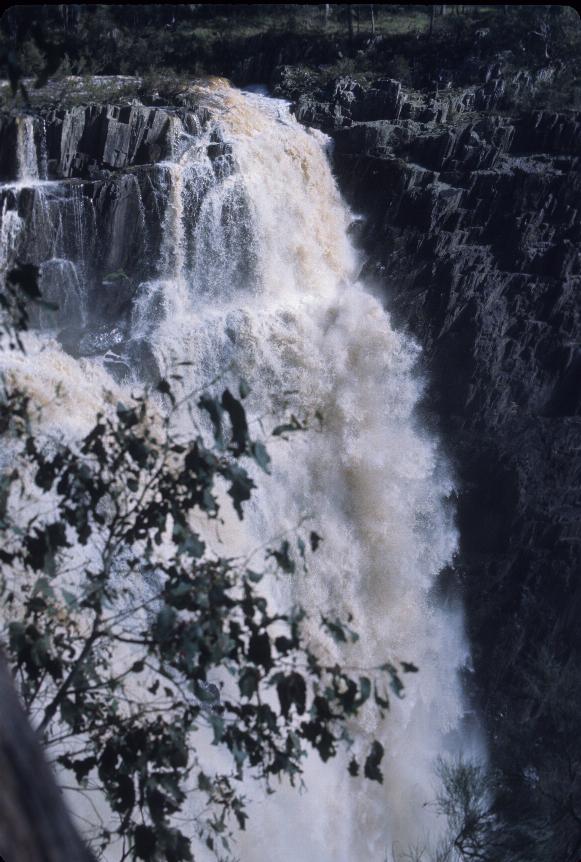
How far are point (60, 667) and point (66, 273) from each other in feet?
22.3

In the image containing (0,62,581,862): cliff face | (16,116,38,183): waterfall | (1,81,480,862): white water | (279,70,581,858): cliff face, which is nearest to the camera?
(1,81,480,862): white water

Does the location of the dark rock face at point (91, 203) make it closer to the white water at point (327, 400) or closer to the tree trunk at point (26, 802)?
the white water at point (327, 400)

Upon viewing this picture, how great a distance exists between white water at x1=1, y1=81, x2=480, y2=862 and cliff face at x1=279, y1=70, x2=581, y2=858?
0.39m

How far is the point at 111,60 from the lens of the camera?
10.6m

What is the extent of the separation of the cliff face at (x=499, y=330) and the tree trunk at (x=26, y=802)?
325 inches

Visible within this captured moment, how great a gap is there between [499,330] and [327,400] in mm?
2381

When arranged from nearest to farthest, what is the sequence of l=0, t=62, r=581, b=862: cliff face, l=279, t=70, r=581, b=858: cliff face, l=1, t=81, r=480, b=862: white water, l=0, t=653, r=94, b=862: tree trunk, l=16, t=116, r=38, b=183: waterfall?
l=0, t=653, r=94, b=862: tree trunk
l=1, t=81, r=480, b=862: white water
l=16, t=116, r=38, b=183: waterfall
l=0, t=62, r=581, b=862: cliff face
l=279, t=70, r=581, b=858: cliff face

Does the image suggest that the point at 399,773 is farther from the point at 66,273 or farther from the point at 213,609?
the point at 213,609

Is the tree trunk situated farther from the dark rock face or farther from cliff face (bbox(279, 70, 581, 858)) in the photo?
cliff face (bbox(279, 70, 581, 858))

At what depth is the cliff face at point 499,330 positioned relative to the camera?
9430 millimetres

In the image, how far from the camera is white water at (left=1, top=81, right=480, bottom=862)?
8477 mm

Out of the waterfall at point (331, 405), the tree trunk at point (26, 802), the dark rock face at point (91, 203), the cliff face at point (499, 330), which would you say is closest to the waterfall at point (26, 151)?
the dark rock face at point (91, 203)

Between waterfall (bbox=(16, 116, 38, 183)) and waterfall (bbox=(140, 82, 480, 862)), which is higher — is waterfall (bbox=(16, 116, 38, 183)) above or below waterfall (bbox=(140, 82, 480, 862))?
above

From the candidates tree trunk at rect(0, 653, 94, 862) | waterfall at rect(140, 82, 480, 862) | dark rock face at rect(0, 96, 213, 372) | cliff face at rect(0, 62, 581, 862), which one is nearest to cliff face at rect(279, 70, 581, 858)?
cliff face at rect(0, 62, 581, 862)
